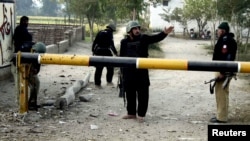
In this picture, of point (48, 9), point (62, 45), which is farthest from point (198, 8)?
point (48, 9)

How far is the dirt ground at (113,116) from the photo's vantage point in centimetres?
679

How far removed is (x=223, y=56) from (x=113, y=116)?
2319 millimetres

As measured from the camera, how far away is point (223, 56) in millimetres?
7543

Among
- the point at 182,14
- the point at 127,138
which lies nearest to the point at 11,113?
the point at 127,138

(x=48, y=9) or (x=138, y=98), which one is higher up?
(x=48, y=9)

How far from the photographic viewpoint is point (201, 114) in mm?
8688

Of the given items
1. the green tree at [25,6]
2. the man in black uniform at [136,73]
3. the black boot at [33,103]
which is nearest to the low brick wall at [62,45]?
the black boot at [33,103]

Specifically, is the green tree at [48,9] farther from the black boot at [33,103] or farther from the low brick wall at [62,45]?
the black boot at [33,103]

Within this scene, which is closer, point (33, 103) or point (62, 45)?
point (33, 103)

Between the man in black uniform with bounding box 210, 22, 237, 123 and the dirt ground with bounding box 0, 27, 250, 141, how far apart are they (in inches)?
13.5

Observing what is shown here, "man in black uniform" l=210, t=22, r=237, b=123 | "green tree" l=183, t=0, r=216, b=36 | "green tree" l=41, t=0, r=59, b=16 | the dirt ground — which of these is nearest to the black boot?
the dirt ground

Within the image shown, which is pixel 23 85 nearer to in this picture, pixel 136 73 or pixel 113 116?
pixel 113 116

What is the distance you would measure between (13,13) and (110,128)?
4.96 m

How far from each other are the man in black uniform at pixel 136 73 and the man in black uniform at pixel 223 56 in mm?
1126
